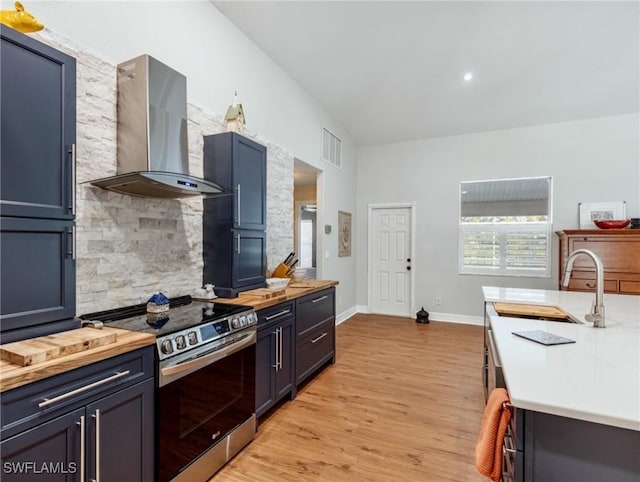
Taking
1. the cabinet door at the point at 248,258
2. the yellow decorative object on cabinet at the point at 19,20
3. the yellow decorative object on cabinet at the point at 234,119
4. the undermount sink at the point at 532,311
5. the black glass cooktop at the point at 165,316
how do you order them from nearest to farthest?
the yellow decorative object on cabinet at the point at 19,20 → the black glass cooktop at the point at 165,316 → the undermount sink at the point at 532,311 → the cabinet door at the point at 248,258 → the yellow decorative object on cabinet at the point at 234,119

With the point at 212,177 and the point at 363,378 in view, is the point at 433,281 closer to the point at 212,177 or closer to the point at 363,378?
the point at 363,378

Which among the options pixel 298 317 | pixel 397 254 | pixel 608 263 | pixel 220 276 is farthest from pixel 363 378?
pixel 608 263

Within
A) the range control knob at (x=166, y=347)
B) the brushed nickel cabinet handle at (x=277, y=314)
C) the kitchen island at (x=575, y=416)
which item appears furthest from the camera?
the brushed nickel cabinet handle at (x=277, y=314)

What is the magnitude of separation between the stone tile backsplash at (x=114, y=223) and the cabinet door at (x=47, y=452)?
782mm

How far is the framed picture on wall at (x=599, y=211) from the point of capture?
182 inches

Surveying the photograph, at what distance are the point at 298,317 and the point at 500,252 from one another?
13.4 ft

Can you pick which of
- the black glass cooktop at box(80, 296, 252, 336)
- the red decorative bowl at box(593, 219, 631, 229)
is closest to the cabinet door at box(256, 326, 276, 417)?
the black glass cooktop at box(80, 296, 252, 336)

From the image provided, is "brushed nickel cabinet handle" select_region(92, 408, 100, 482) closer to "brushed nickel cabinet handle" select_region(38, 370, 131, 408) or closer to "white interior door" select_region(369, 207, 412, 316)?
"brushed nickel cabinet handle" select_region(38, 370, 131, 408)

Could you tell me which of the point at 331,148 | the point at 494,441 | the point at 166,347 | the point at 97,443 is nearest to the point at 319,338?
the point at 166,347

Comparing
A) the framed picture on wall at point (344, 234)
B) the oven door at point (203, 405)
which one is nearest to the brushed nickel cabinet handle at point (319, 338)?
the oven door at point (203, 405)

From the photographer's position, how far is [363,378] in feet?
10.7

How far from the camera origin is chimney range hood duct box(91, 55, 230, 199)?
1863 millimetres

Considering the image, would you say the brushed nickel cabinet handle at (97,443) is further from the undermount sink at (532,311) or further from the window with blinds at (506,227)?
the window with blinds at (506,227)

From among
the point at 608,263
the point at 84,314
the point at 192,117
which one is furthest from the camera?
the point at 608,263
